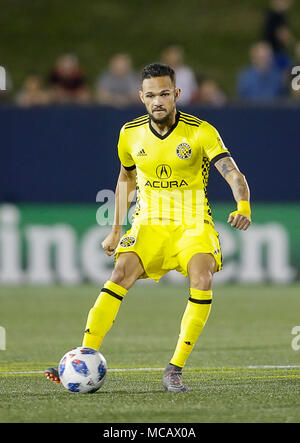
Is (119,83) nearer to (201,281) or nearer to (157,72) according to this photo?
(157,72)

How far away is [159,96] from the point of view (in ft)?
22.7

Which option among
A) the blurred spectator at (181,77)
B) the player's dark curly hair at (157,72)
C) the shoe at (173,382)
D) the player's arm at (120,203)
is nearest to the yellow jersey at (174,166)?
the player's arm at (120,203)

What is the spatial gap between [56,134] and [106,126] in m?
0.85

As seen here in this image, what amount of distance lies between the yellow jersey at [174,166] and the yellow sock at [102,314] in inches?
25.0

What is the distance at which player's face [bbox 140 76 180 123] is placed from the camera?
6.92m

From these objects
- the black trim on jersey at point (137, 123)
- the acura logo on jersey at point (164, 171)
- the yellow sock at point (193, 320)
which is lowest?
the yellow sock at point (193, 320)

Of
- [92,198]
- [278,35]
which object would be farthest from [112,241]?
[278,35]

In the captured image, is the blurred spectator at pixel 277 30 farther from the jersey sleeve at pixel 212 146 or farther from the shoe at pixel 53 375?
the shoe at pixel 53 375

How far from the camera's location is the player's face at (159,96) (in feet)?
22.7

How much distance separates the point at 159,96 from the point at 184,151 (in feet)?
1.41

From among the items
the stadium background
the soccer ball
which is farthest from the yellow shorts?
the stadium background

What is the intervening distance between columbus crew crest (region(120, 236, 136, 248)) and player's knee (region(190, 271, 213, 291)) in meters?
0.52

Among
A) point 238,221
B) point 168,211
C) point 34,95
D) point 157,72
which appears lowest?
point 238,221

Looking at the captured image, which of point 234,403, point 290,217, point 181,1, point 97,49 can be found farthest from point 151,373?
point 181,1
